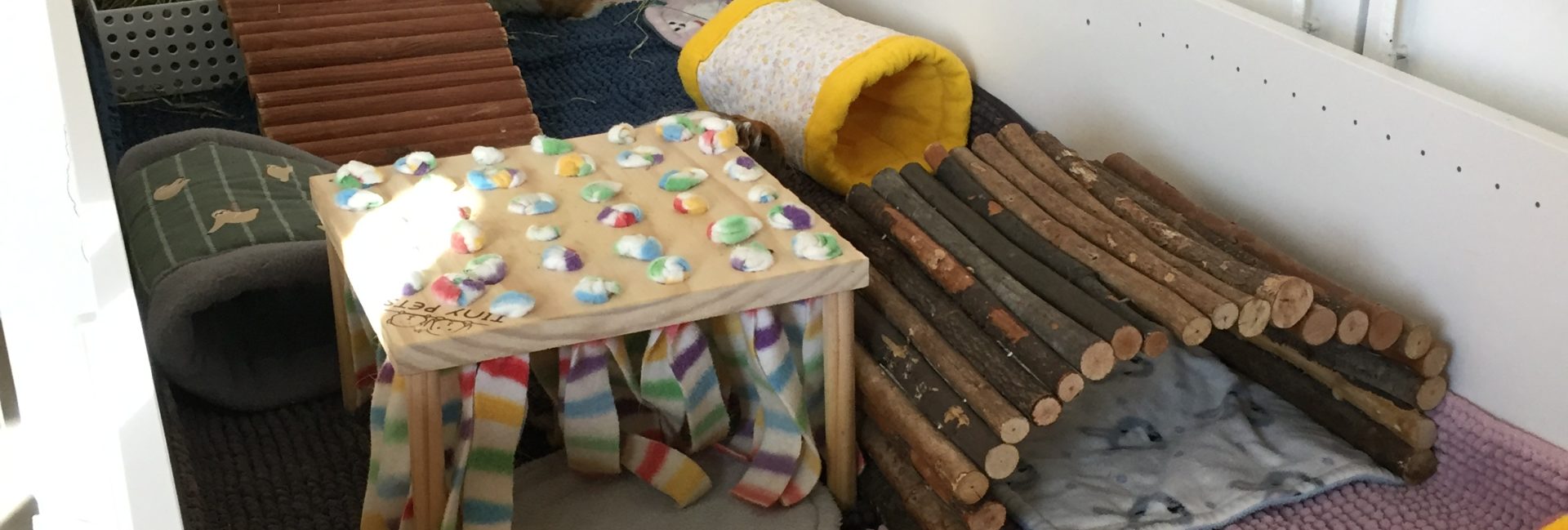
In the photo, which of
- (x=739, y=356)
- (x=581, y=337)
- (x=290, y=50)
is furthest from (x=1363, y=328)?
(x=290, y=50)

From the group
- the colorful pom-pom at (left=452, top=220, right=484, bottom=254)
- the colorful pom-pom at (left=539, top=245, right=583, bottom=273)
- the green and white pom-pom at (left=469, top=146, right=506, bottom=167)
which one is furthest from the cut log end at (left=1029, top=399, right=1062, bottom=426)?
the green and white pom-pom at (left=469, top=146, right=506, bottom=167)

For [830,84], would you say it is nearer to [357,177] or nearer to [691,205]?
[691,205]

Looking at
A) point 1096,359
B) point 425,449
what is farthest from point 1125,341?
point 425,449

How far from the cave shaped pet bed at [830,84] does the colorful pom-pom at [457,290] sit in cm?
93

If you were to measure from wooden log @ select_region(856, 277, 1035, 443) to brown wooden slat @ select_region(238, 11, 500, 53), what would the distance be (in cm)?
120

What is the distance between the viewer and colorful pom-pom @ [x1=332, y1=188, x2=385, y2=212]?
4.44 feet

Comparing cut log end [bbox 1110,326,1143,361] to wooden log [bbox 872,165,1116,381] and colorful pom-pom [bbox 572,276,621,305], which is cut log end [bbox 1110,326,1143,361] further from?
colorful pom-pom [bbox 572,276,621,305]

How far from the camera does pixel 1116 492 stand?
1411mm

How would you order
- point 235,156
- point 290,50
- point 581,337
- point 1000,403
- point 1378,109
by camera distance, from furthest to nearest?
point 290,50, point 235,156, point 1378,109, point 1000,403, point 581,337

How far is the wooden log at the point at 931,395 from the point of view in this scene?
127 centimetres

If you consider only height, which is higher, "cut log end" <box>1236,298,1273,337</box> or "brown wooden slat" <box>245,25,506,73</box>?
"brown wooden slat" <box>245,25,506,73</box>

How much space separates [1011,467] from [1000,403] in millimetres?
65

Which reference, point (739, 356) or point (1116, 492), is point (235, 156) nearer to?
point (739, 356)

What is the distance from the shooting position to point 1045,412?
49.8 inches
